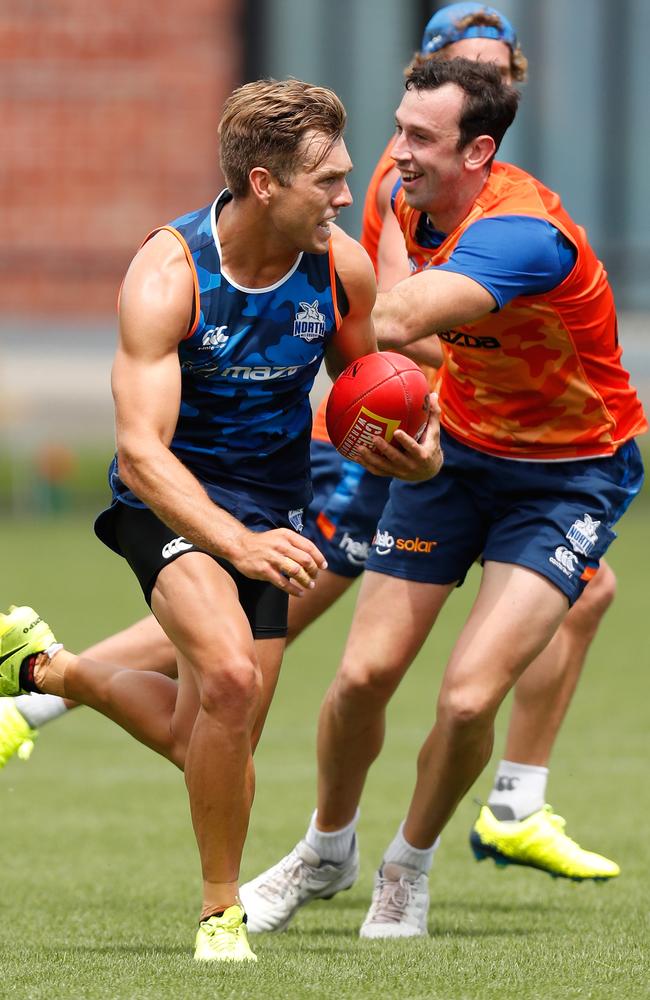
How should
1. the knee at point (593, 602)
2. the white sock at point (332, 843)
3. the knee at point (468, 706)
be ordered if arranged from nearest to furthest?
the knee at point (468, 706) < the white sock at point (332, 843) < the knee at point (593, 602)

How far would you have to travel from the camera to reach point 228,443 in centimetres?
521

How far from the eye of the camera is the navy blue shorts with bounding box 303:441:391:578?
6.66 metres

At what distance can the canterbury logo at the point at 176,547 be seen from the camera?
4922 millimetres

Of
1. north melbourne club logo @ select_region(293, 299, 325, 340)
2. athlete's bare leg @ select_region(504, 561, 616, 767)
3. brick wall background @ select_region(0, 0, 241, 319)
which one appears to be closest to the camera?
north melbourne club logo @ select_region(293, 299, 325, 340)

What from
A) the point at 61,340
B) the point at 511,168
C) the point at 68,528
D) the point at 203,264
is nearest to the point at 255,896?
the point at 203,264

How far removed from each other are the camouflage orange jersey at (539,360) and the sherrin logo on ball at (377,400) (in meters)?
0.44

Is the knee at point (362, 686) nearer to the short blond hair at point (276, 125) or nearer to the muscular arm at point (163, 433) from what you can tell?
the muscular arm at point (163, 433)

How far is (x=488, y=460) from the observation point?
5746mm

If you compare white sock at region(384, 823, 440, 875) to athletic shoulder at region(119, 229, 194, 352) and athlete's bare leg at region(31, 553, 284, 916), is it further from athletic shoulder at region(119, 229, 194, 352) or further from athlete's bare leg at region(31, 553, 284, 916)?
athletic shoulder at region(119, 229, 194, 352)

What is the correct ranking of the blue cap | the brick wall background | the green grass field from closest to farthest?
the green grass field < the blue cap < the brick wall background

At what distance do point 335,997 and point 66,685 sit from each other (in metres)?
1.55

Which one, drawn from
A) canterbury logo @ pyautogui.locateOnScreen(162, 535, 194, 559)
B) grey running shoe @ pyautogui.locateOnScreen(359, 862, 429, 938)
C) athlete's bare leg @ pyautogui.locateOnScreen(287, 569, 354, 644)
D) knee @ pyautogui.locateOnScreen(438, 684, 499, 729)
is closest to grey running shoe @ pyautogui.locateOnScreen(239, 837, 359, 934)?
grey running shoe @ pyautogui.locateOnScreen(359, 862, 429, 938)

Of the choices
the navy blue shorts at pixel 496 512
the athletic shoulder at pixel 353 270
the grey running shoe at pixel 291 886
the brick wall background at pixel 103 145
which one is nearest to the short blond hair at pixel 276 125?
the athletic shoulder at pixel 353 270

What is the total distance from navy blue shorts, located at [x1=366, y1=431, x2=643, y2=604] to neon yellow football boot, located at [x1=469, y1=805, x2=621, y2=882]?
943mm
